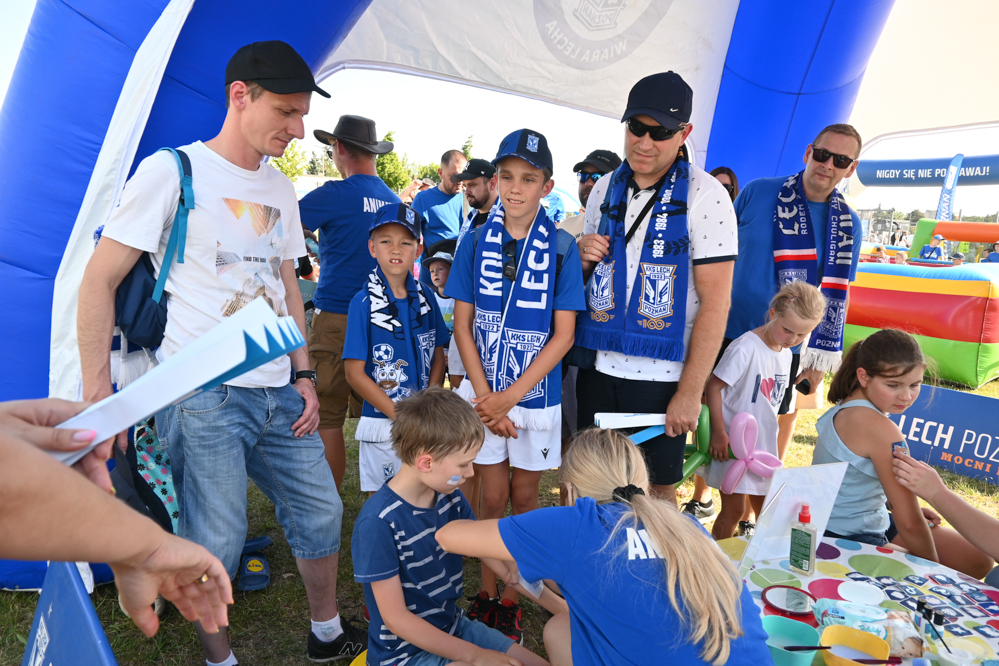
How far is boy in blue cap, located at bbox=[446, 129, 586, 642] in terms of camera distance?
2182mm

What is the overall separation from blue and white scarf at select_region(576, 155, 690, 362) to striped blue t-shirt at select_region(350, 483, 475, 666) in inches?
36.5

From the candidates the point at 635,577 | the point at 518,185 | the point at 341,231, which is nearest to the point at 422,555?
the point at 635,577

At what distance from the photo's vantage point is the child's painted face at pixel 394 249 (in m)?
2.42

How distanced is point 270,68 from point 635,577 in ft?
5.39

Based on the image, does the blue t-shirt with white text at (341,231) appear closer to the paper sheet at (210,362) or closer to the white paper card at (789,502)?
the white paper card at (789,502)

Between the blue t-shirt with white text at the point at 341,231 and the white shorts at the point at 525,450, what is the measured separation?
1183 mm

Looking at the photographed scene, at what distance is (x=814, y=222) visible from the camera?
298 cm

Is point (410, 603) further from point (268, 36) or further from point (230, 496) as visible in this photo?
point (268, 36)

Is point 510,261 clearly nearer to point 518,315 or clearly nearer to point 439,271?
point 518,315

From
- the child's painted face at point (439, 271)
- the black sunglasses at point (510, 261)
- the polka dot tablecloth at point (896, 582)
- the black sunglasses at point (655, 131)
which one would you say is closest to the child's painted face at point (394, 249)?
the black sunglasses at point (510, 261)

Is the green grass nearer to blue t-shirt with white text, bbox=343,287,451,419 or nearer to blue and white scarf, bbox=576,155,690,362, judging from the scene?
blue t-shirt with white text, bbox=343,287,451,419

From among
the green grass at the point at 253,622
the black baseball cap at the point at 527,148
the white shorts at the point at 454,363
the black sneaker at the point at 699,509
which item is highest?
the black baseball cap at the point at 527,148

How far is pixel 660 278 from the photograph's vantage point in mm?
2105

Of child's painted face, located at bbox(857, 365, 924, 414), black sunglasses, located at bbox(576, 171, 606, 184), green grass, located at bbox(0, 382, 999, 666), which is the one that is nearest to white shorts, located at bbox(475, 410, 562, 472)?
green grass, located at bbox(0, 382, 999, 666)
